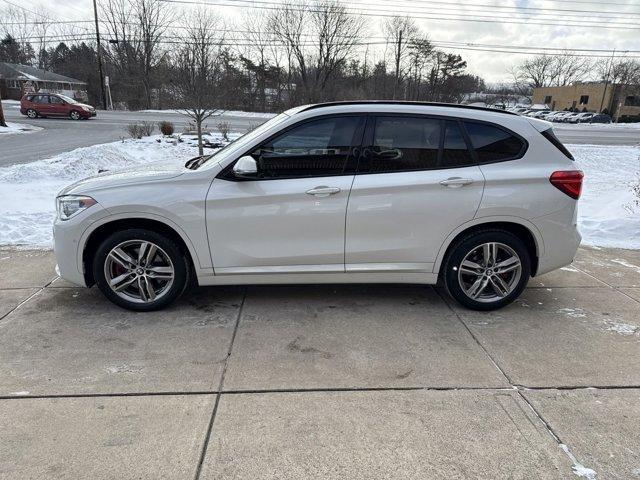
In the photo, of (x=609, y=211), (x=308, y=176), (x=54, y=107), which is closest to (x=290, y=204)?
(x=308, y=176)

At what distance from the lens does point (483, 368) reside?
130 inches

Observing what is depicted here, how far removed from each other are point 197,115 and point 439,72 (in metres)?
43.0

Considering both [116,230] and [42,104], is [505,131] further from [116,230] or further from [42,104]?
[42,104]

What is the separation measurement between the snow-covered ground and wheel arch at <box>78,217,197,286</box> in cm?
102

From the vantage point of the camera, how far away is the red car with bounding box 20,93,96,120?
93.6 feet

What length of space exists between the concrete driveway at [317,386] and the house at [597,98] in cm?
6657

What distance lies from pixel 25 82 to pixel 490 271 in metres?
64.3

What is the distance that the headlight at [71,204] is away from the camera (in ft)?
12.7

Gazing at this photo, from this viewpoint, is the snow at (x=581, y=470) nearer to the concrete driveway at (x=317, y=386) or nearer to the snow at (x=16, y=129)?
the concrete driveway at (x=317, y=386)

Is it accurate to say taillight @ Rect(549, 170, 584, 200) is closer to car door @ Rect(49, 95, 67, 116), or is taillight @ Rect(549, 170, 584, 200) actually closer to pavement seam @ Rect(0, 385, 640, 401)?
pavement seam @ Rect(0, 385, 640, 401)

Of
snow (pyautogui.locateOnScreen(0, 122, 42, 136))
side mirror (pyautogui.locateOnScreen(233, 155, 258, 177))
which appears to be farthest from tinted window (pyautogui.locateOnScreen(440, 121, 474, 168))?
snow (pyautogui.locateOnScreen(0, 122, 42, 136))

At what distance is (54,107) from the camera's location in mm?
28641

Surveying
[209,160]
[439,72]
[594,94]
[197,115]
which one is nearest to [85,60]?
[439,72]

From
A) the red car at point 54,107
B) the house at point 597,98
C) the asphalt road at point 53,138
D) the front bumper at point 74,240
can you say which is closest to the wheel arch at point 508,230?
the front bumper at point 74,240
